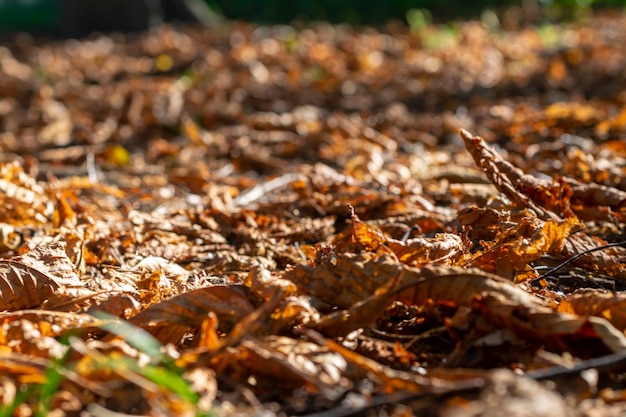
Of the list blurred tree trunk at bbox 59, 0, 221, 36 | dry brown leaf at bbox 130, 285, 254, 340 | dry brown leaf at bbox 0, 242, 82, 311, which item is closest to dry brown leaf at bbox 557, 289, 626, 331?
dry brown leaf at bbox 130, 285, 254, 340

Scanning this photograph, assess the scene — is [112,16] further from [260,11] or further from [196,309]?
[196,309]

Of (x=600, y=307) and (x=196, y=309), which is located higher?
(x=600, y=307)

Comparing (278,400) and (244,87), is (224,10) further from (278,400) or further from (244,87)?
(278,400)

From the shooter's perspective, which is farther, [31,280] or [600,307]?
[31,280]

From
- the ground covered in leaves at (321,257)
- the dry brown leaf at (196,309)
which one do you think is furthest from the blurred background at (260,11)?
the dry brown leaf at (196,309)

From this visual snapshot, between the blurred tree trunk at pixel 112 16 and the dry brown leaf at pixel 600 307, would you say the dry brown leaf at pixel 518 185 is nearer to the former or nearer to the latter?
the dry brown leaf at pixel 600 307

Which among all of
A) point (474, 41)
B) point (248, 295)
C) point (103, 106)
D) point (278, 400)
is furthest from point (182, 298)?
point (474, 41)

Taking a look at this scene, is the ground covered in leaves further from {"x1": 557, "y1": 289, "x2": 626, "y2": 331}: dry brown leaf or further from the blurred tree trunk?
the blurred tree trunk

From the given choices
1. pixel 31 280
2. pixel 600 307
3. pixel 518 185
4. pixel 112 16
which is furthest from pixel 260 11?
pixel 600 307
